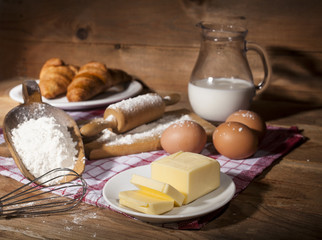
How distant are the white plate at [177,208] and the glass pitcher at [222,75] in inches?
16.8

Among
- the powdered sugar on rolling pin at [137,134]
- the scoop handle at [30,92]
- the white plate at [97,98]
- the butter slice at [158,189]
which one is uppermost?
the scoop handle at [30,92]

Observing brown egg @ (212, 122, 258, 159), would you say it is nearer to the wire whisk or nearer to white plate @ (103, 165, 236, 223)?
white plate @ (103, 165, 236, 223)

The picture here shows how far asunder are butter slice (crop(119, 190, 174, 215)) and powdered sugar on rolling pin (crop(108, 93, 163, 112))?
1.45 ft

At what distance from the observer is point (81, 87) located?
142cm

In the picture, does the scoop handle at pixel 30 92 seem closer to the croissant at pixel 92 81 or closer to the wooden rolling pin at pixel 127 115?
the wooden rolling pin at pixel 127 115

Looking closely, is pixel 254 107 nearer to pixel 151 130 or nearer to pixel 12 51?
pixel 151 130

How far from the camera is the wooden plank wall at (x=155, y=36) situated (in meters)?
1.50

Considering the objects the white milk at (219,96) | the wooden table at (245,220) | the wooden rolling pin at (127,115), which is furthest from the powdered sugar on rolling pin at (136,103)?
the wooden table at (245,220)

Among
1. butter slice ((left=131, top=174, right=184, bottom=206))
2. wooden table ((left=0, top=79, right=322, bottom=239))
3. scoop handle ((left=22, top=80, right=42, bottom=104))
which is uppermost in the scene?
scoop handle ((left=22, top=80, right=42, bottom=104))

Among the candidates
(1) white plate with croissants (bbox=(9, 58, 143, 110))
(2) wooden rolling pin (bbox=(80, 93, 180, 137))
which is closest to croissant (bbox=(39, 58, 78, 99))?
(1) white plate with croissants (bbox=(9, 58, 143, 110))

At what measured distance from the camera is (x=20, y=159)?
0.89 metres

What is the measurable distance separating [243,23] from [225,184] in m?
0.89

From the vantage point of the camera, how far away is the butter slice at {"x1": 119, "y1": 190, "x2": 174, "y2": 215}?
0.69 metres

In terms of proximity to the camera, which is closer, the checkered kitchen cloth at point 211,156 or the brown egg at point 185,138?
the checkered kitchen cloth at point 211,156
